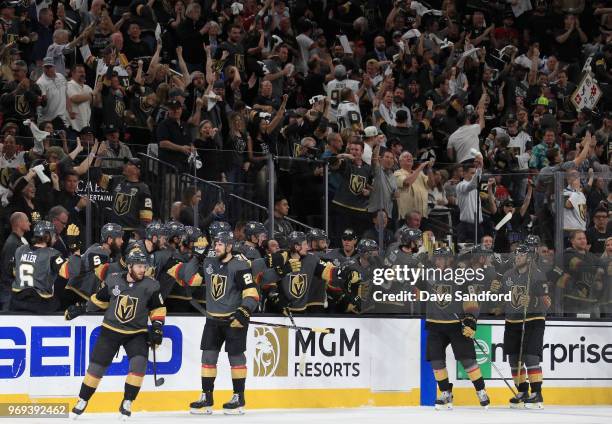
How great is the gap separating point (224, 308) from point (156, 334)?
48.2 inches

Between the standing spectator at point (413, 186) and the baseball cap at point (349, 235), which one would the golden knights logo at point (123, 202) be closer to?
the baseball cap at point (349, 235)

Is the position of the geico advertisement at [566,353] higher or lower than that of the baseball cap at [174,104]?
lower

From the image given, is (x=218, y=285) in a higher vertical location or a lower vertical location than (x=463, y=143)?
lower

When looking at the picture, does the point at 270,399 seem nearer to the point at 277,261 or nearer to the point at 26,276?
the point at 277,261

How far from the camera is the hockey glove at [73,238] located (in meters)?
15.0

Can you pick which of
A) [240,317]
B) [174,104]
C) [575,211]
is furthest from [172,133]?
[575,211]

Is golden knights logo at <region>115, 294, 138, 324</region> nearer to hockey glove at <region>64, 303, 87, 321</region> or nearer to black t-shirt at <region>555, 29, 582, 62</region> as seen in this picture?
hockey glove at <region>64, 303, 87, 321</region>

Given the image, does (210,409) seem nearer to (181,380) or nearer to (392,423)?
(181,380)

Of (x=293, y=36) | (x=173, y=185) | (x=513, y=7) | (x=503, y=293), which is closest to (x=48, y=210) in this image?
(x=173, y=185)

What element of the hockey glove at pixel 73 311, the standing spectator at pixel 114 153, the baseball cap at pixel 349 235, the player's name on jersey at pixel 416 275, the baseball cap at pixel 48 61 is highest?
the baseball cap at pixel 48 61

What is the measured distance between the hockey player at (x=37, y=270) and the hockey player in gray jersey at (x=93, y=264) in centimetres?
18

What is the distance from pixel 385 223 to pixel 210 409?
3.47 m

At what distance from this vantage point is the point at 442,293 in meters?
16.2

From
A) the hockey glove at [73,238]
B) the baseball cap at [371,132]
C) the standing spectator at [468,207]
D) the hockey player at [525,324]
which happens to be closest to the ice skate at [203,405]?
the hockey glove at [73,238]
